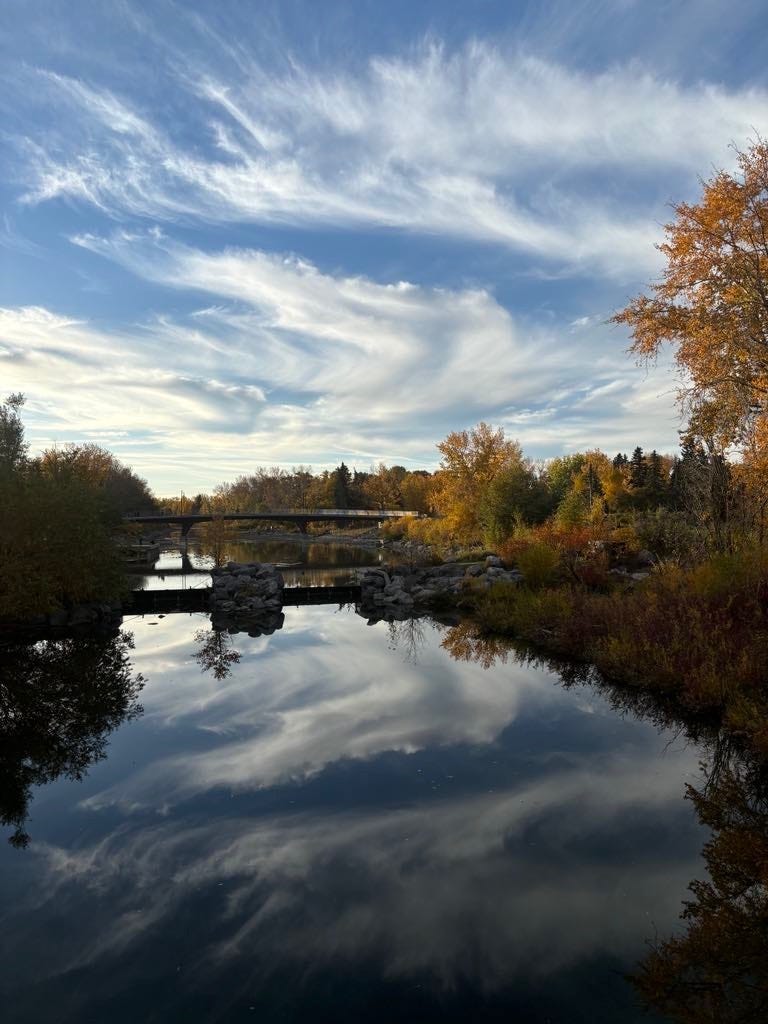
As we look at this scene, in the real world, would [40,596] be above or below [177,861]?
above

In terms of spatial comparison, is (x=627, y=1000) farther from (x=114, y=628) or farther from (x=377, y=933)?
(x=114, y=628)

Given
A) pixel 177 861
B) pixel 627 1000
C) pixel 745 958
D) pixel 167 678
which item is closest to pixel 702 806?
pixel 745 958

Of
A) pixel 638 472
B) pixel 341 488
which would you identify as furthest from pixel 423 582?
pixel 341 488

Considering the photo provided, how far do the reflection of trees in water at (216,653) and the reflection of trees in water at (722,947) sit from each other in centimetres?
1134

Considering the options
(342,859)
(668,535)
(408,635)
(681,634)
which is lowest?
(408,635)

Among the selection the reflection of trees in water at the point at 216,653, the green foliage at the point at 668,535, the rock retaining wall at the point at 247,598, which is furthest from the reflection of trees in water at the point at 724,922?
the rock retaining wall at the point at 247,598

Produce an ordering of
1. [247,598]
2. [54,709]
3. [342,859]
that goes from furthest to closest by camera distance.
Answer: [247,598]
[54,709]
[342,859]

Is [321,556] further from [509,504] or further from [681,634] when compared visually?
[681,634]

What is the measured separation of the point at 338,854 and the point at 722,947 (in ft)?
12.9

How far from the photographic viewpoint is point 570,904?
5.86 meters

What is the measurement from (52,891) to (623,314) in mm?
20672

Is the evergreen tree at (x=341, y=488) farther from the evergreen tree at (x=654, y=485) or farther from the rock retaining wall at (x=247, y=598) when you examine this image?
the rock retaining wall at (x=247, y=598)

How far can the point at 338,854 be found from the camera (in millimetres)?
6820

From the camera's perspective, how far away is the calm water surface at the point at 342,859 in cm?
488
